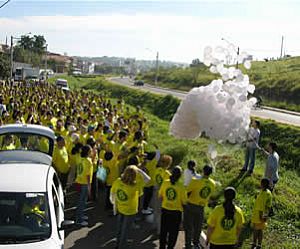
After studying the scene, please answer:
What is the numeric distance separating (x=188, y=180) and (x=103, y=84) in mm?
67122

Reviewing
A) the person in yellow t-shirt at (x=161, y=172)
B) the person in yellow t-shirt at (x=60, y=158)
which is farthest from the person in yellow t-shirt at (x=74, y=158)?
the person in yellow t-shirt at (x=161, y=172)

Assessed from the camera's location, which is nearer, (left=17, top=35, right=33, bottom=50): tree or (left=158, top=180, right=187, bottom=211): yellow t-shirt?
(left=158, top=180, right=187, bottom=211): yellow t-shirt

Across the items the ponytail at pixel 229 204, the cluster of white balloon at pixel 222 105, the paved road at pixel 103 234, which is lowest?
the paved road at pixel 103 234

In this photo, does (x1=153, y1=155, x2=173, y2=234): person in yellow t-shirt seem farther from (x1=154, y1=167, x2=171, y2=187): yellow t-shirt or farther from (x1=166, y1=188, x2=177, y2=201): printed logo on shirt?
(x1=166, y1=188, x2=177, y2=201): printed logo on shirt

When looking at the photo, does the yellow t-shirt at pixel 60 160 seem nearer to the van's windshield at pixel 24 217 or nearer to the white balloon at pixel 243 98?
the van's windshield at pixel 24 217

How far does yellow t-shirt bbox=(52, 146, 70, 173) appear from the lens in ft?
34.9

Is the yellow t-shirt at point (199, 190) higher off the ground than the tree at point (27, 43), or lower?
lower

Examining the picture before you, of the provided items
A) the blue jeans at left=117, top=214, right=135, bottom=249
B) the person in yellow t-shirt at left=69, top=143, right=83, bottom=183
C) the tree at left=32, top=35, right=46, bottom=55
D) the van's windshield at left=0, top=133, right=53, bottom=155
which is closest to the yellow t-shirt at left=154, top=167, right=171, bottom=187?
the blue jeans at left=117, top=214, right=135, bottom=249

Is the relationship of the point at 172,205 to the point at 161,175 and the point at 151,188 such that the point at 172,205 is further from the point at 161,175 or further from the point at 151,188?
the point at 151,188

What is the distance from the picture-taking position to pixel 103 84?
74938 millimetres

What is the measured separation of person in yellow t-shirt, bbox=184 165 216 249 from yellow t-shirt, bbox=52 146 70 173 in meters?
3.30

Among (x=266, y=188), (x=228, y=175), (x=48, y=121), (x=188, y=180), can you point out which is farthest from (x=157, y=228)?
(x=48, y=121)

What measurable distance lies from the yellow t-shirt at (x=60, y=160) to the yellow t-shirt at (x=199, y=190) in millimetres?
3393

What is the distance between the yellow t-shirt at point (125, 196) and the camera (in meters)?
8.17
